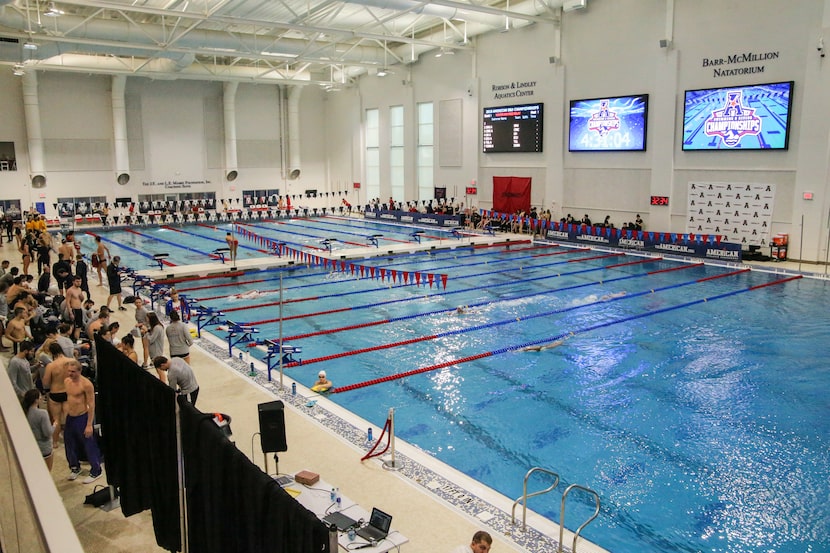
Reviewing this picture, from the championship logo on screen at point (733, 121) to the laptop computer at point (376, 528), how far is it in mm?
18875

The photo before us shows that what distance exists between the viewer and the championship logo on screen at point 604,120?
915 inches

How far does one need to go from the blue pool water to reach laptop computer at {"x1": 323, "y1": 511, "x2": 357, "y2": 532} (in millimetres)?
2273

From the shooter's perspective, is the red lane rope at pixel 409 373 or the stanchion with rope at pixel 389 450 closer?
the stanchion with rope at pixel 389 450

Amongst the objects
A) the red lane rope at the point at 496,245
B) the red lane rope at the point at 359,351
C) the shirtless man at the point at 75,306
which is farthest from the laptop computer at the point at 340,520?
the red lane rope at the point at 496,245

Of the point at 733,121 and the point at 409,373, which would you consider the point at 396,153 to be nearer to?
the point at 733,121

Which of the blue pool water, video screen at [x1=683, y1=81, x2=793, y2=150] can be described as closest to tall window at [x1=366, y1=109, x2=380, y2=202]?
A: video screen at [x1=683, y1=81, x2=793, y2=150]

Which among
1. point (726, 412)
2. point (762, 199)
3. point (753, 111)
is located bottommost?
point (726, 412)

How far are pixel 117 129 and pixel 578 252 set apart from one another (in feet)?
76.6

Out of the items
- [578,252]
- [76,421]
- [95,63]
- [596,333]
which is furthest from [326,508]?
[95,63]

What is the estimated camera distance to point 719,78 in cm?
2009

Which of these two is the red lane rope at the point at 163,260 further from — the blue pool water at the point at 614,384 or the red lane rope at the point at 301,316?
the red lane rope at the point at 301,316

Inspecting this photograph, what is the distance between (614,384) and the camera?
9664 millimetres

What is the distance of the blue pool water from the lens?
6.34 metres

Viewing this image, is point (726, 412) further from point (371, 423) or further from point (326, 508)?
point (326, 508)
